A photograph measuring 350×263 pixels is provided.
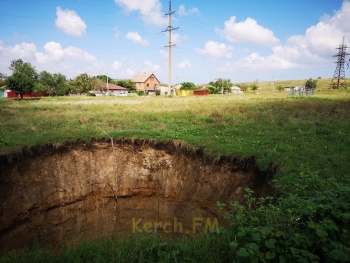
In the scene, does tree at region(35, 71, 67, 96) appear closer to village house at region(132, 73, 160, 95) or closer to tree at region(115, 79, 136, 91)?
tree at region(115, 79, 136, 91)

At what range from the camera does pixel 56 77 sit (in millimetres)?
61125

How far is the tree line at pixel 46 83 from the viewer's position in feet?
137

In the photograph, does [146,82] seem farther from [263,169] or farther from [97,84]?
[263,169]

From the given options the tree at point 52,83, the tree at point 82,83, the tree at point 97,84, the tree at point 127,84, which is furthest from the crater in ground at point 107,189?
the tree at point 127,84

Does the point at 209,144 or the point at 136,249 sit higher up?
the point at 209,144

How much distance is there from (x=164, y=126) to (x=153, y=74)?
7368cm

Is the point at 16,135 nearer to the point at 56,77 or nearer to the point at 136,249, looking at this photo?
the point at 136,249

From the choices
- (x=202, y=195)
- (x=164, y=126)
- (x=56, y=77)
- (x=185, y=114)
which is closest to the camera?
(x=202, y=195)

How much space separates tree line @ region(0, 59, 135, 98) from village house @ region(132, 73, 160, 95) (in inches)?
83.7

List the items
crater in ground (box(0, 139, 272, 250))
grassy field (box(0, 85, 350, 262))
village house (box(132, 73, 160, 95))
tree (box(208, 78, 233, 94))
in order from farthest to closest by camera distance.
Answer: village house (box(132, 73, 160, 95)) < tree (box(208, 78, 233, 94)) < crater in ground (box(0, 139, 272, 250)) < grassy field (box(0, 85, 350, 262))

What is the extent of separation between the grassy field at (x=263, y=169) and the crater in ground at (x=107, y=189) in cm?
53

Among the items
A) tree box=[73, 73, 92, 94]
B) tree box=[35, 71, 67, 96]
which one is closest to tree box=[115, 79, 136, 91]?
tree box=[73, 73, 92, 94]

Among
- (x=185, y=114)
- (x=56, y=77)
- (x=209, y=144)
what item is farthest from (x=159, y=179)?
(x=56, y=77)

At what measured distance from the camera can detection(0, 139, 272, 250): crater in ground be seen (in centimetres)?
938
